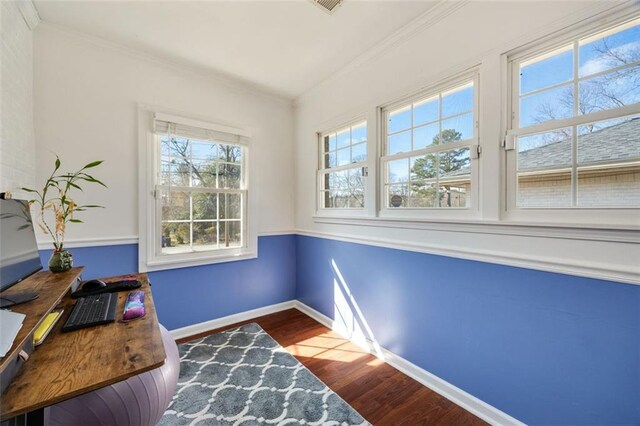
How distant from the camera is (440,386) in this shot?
1807 mm

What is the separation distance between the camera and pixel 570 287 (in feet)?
4.21

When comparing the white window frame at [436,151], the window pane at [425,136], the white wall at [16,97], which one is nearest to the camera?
the white wall at [16,97]

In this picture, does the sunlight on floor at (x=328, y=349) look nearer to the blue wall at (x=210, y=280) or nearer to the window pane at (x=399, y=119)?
the blue wall at (x=210, y=280)

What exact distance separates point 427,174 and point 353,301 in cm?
135

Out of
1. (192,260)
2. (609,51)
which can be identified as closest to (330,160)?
(192,260)

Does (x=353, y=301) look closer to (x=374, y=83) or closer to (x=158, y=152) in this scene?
(x=374, y=83)

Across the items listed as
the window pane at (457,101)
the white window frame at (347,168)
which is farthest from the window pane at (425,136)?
the white window frame at (347,168)

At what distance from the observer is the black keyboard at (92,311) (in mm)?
1117

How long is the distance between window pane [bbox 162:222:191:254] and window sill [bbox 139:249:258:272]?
0.09 m

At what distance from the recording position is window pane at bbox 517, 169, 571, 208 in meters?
1.36

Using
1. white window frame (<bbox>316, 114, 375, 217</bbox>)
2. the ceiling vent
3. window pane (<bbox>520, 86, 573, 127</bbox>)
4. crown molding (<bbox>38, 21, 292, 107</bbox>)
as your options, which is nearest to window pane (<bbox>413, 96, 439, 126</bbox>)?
white window frame (<bbox>316, 114, 375, 217</bbox>)

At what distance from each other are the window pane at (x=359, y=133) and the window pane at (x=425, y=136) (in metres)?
0.55

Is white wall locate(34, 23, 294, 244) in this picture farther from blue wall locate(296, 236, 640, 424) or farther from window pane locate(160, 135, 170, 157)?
blue wall locate(296, 236, 640, 424)

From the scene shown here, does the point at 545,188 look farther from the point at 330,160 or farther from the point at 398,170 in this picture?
the point at 330,160
